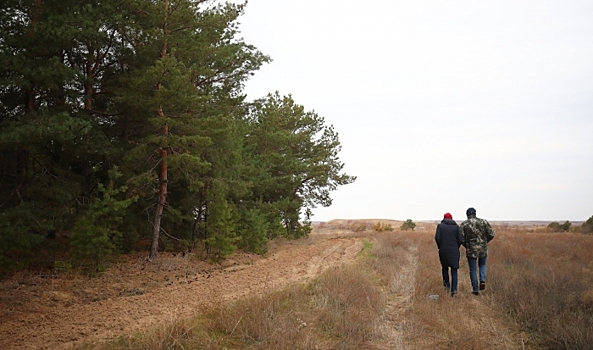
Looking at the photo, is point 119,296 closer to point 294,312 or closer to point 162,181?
point 294,312

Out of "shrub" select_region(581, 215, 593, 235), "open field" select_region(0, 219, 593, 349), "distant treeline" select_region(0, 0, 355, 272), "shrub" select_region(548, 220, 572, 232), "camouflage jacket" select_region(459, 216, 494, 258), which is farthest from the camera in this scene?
"shrub" select_region(548, 220, 572, 232)

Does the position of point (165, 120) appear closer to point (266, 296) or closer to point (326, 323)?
point (266, 296)

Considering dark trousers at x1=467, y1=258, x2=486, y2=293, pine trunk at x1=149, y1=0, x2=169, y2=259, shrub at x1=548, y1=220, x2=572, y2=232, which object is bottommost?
dark trousers at x1=467, y1=258, x2=486, y2=293

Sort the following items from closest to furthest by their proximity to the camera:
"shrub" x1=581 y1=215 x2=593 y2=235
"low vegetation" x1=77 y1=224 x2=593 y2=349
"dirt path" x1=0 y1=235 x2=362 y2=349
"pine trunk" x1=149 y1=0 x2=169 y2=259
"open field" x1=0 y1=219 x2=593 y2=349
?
"low vegetation" x1=77 y1=224 x2=593 y2=349 < "open field" x1=0 y1=219 x2=593 y2=349 < "dirt path" x1=0 y1=235 x2=362 y2=349 < "pine trunk" x1=149 y1=0 x2=169 y2=259 < "shrub" x1=581 y1=215 x2=593 y2=235

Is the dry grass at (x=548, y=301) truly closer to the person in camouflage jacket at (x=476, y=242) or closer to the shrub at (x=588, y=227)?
the person in camouflage jacket at (x=476, y=242)

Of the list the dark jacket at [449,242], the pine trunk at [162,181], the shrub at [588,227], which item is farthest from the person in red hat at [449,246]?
the shrub at [588,227]

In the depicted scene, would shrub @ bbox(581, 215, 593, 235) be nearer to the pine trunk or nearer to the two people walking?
the two people walking

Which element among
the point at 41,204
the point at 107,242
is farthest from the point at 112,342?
the point at 41,204

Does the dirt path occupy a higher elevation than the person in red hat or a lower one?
lower

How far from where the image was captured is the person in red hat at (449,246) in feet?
31.5

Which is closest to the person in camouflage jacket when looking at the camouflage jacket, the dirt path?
the camouflage jacket

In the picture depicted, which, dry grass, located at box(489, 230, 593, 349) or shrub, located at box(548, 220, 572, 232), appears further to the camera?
shrub, located at box(548, 220, 572, 232)

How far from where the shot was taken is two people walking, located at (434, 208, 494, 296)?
383 inches

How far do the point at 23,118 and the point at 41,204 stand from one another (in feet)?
8.54
